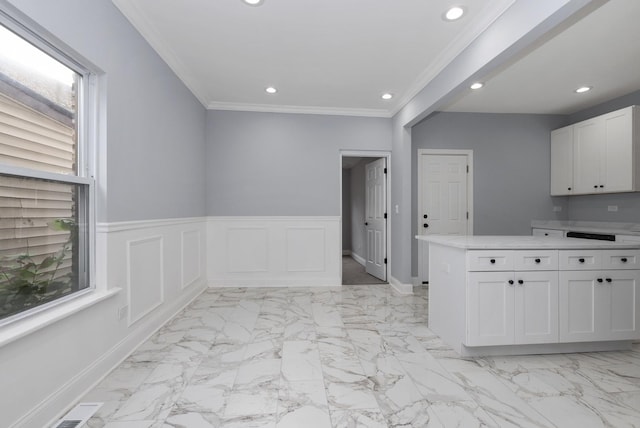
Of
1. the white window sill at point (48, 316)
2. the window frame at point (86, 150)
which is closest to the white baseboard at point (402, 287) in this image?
the white window sill at point (48, 316)

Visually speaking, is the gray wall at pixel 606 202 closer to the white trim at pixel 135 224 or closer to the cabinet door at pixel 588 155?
the cabinet door at pixel 588 155

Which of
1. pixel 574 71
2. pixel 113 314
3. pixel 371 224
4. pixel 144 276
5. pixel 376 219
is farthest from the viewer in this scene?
pixel 371 224

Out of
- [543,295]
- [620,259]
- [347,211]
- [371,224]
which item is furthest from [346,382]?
[347,211]

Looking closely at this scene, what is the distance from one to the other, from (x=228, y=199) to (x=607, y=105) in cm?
549

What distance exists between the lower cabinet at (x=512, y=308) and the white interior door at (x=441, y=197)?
2.39 m

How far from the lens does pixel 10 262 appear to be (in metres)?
1.54

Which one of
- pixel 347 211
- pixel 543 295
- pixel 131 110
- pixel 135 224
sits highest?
pixel 131 110

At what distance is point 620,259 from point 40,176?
3.97 metres

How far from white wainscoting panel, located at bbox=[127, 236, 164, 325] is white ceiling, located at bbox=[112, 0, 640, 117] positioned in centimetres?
177

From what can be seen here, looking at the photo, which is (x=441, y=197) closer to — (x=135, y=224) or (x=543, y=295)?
(x=543, y=295)

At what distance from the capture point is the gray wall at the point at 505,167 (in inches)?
190

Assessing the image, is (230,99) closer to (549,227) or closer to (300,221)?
(300,221)

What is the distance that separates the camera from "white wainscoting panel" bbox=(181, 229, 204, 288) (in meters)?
3.64

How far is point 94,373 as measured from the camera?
1.98 metres
